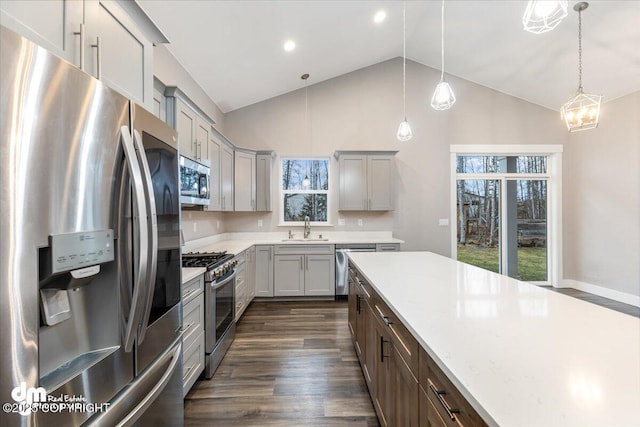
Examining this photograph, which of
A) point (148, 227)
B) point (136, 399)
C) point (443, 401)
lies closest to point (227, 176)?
A: point (148, 227)

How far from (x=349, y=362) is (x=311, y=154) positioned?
3.31 metres

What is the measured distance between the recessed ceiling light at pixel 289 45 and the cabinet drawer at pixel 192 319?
305 centimetres

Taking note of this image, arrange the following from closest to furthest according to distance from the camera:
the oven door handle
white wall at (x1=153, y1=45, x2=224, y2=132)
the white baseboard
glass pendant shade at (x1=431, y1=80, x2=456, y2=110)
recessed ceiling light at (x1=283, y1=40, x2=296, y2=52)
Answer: glass pendant shade at (x1=431, y1=80, x2=456, y2=110)
the oven door handle
white wall at (x1=153, y1=45, x2=224, y2=132)
recessed ceiling light at (x1=283, y1=40, x2=296, y2=52)
the white baseboard

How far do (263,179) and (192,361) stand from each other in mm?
3023

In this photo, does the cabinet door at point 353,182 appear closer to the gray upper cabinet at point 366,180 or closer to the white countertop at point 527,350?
the gray upper cabinet at point 366,180

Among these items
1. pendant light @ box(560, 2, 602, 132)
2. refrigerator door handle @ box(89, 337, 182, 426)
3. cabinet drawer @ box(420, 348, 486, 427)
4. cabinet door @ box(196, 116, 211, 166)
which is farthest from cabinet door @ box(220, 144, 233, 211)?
pendant light @ box(560, 2, 602, 132)

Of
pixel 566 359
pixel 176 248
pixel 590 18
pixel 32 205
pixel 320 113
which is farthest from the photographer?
pixel 320 113

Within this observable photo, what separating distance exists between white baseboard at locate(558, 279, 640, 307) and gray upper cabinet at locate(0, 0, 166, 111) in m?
6.17

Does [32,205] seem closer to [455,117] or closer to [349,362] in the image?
[349,362]

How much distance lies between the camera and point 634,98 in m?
3.92

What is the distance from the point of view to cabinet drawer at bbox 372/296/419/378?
42.2 inches

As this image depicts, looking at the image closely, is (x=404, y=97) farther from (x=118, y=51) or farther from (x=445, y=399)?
(x=445, y=399)

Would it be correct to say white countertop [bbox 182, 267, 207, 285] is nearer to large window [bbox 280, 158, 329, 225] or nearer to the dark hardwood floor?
the dark hardwood floor

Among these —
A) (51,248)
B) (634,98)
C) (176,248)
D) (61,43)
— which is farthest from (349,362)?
(634,98)
